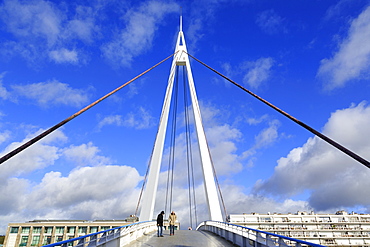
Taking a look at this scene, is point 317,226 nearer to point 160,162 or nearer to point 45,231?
A: point 160,162

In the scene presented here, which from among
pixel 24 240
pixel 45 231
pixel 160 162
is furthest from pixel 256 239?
pixel 24 240

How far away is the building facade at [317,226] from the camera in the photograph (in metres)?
51.5

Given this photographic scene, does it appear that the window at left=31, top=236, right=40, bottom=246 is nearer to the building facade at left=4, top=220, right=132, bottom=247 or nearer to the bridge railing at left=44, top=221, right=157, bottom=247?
the building facade at left=4, top=220, right=132, bottom=247

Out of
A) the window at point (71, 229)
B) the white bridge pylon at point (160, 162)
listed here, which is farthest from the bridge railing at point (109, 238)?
the window at point (71, 229)

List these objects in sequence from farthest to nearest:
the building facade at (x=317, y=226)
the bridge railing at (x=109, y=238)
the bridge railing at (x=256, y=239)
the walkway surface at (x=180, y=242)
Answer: the building facade at (x=317, y=226) < the walkway surface at (x=180, y=242) < the bridge railing at (x=109, y=238) < the bridge railing at (x=256, y=239)

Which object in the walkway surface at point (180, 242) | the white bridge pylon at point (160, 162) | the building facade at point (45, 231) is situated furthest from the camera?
the building facade at point (45, 231)

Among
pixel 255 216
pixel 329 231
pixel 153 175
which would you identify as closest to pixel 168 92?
pixel 153 175

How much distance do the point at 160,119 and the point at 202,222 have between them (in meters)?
10.7

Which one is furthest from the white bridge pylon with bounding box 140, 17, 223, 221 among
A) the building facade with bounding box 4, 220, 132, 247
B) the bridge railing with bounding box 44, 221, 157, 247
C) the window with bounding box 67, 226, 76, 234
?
the window with bounding box 67, 226, 76, 234

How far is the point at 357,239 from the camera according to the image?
50938 mm

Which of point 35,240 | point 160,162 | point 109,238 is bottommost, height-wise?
point 109,238

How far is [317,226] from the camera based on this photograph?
180 feet

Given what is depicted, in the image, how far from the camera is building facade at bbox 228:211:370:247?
51531 mm

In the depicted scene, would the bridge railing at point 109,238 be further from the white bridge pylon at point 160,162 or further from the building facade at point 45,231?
the building facade at point 45,231
